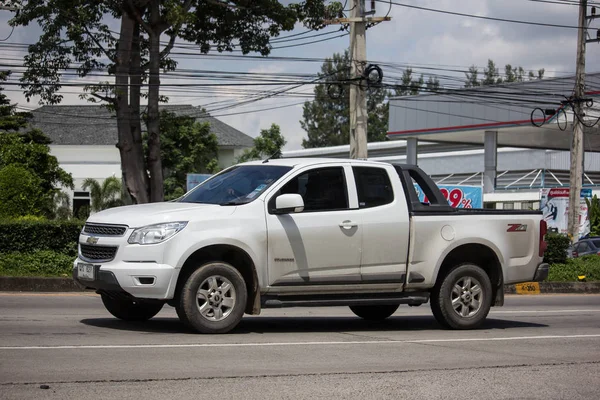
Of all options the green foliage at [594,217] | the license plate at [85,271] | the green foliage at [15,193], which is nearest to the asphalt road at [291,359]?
the license plate at [85,271]

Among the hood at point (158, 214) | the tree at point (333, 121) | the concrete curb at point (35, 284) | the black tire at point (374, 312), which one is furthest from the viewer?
the tree at point (333, 121)

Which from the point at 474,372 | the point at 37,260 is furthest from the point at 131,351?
the point at 37,260

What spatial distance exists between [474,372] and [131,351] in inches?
123

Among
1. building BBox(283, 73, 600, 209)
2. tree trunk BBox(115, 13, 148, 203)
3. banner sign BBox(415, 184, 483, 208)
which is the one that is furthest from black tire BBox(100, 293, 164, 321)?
building BBox(283, 73, 600, 209)

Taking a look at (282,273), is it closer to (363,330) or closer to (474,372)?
(363,330)

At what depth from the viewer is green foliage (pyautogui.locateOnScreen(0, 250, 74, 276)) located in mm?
16953

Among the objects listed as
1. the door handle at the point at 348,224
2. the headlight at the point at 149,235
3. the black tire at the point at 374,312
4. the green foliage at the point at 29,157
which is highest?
the green foliage at the point at 29,157

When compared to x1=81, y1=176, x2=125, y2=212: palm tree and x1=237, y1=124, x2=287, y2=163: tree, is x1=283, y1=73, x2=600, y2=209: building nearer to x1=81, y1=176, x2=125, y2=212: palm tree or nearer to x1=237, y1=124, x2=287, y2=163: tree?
x1=237, y1=124, x2=287, y2=163: tree

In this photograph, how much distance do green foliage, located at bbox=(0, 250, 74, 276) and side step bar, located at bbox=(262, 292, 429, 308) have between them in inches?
332

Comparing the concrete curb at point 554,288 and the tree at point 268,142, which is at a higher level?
the tree at point 268,142

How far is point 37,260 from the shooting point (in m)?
17.4

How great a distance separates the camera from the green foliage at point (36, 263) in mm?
16953

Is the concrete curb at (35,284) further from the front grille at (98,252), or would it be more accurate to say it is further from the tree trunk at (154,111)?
the tree trunk at (154,111)

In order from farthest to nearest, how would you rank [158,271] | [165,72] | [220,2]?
[165,72] → [220,2] → [158,271]
